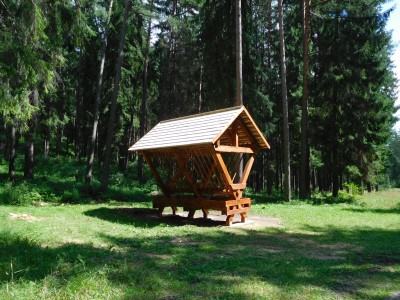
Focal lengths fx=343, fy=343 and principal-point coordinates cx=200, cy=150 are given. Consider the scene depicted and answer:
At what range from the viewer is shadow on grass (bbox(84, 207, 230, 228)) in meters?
11.6

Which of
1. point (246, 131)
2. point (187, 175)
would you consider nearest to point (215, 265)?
point (187, 175)

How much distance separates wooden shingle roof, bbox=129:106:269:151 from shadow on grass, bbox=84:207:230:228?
103 inches

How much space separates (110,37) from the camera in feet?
82.4

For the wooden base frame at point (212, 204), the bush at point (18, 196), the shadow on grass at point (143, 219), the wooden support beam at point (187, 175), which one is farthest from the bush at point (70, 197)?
the wooden support beam at point (187, 175)

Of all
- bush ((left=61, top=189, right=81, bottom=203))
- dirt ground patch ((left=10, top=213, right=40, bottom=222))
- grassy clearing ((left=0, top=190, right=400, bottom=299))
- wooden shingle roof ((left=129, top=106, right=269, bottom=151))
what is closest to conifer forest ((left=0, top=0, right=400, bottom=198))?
bush ((left=61, top=189, right=81, bottom=203))

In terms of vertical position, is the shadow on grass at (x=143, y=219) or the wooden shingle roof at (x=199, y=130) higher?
the wooden shingle roof at (x=199, y=130)

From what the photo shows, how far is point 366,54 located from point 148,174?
63.7ft

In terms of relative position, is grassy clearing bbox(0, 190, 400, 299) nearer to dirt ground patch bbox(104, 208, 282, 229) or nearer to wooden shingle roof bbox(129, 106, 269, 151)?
dirt ground patch bbox(104, 208, 282, 229)

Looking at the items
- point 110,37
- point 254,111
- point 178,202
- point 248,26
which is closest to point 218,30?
point 248,26

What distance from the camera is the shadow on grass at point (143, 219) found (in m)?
11.6

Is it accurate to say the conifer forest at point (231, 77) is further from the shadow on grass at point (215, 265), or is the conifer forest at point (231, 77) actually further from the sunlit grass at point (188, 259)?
the shadow on grass at point (215, 265)

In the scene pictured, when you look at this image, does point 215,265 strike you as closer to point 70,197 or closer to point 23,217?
point 23,217

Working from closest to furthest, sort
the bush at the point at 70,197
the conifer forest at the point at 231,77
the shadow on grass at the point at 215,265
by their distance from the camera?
the shadow on grass at the point at 215,265, the bush at the point at 70,197, the conifer forest at the point at 231,77

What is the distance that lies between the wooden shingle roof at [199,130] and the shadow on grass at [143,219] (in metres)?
2.62
